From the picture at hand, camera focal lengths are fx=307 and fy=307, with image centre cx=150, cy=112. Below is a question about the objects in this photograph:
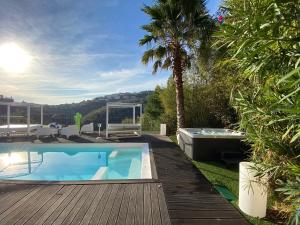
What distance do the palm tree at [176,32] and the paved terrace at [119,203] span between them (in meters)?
7.00

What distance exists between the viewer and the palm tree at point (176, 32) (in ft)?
38.2

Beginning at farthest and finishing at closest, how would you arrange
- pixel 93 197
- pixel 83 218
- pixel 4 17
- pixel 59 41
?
1. pixel 59 41
2. pixel 4 17
3. pixel 93 197
4. pixel 83 218

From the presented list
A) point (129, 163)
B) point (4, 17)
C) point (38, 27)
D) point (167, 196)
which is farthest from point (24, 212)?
point (38, 27)

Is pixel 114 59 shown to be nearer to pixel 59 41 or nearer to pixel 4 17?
pixel 59 41

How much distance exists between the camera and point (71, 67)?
1681cm

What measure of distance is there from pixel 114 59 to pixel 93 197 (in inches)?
587

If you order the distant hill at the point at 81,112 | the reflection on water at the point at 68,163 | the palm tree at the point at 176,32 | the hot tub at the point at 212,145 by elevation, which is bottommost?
the reflection on water at the point at 68,163

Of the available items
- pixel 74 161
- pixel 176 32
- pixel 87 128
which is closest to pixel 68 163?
pixel 74 161

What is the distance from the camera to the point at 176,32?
11641mm

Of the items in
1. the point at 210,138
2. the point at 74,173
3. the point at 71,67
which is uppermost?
the point at 71,67

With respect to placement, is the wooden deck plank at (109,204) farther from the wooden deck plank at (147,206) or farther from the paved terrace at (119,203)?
the wooden deck plank at (147,206)

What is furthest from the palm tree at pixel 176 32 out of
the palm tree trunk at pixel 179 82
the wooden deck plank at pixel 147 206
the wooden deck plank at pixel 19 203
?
Result: the wooden deck plank at pixel 19 203

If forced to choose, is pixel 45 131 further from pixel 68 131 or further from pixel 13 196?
pixel 13 196

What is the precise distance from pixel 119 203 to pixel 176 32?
27.8 feet
